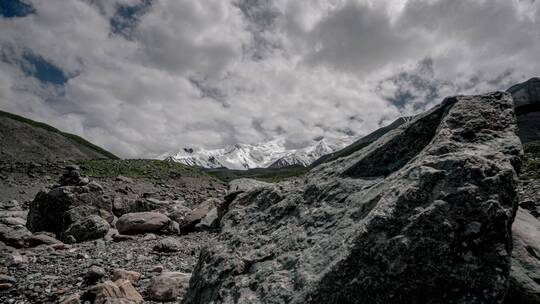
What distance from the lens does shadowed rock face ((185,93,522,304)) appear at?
3.73 m

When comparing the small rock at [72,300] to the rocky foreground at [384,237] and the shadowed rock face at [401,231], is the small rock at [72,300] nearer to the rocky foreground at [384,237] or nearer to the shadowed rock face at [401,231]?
the rocky foreground at [384,237]

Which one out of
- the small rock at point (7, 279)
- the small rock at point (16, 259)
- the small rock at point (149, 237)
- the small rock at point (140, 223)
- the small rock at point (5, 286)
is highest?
the small rock at point (140, 223)

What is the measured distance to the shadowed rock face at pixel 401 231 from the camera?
373 cm

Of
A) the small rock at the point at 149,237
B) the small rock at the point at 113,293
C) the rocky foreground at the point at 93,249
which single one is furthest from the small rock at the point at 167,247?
the small rock at the point at 113,293

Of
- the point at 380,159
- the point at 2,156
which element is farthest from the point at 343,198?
the point at 2,156

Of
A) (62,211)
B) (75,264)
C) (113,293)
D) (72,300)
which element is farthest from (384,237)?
(62,211)

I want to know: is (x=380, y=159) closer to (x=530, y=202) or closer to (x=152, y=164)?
(x=530, y=202)

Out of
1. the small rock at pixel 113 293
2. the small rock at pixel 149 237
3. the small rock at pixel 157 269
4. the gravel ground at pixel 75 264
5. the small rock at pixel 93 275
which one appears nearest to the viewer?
the small rock at pixel 113 293

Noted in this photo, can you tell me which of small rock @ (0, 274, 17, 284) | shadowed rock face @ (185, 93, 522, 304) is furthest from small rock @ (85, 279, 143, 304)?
small rock @ (0, 274, 17, 284)

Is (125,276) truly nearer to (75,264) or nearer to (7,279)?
(75,264)

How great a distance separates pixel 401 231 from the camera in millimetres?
3984

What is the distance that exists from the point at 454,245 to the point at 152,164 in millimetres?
66159

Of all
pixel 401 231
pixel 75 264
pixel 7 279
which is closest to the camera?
pixel 401 231

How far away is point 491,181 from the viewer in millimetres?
4039
